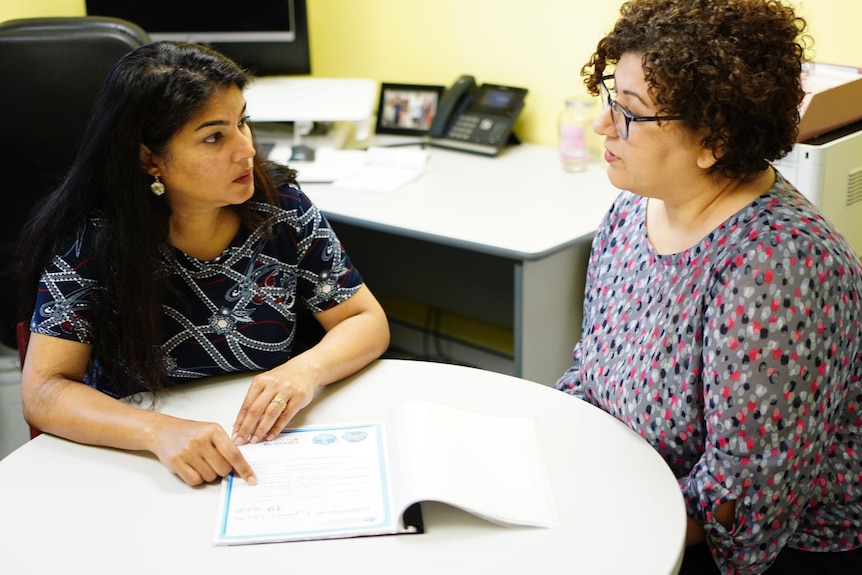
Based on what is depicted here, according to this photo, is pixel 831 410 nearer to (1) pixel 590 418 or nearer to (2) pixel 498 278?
(1) pixel 590 418

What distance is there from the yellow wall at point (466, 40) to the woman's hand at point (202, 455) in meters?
1.62

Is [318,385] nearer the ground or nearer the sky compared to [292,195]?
nearer the ground

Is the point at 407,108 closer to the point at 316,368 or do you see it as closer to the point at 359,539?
the point at 316,368

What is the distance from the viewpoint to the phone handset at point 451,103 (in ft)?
9.07

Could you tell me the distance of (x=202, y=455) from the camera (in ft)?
4.15

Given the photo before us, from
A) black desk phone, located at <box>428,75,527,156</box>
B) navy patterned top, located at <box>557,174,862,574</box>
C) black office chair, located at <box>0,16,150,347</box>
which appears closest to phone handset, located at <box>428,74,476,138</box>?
black desk phone, located at <box>428,75,527,156</box>

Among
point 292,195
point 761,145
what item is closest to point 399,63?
point 292,195

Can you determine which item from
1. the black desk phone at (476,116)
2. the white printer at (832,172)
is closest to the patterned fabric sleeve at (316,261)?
the white printer at (832,172)

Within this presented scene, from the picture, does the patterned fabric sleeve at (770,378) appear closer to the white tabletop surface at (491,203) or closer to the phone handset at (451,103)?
the white tabletop surface at (491,203)

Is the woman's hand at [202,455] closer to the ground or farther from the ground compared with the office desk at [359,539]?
farther from the ground

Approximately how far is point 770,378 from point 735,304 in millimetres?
102

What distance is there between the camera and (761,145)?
50.8 inches

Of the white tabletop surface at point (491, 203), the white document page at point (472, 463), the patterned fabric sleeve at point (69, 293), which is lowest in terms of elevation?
the white document page at point (472, 463)

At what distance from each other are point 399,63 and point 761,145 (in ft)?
6.12
